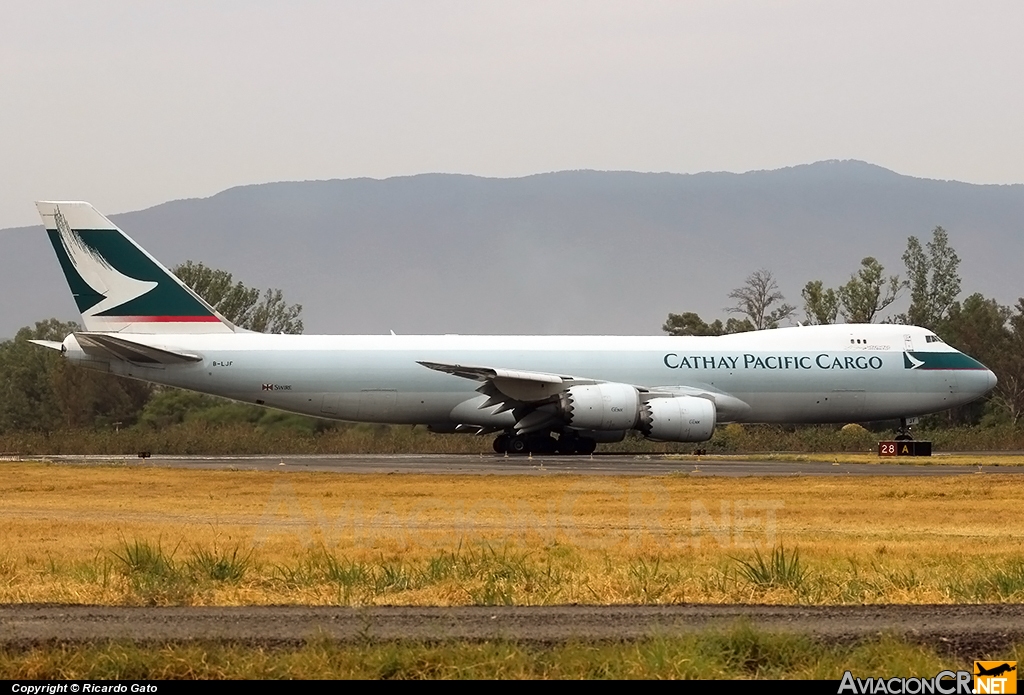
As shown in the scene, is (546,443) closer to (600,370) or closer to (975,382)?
(600,370)

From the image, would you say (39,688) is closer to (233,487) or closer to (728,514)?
(728,514)

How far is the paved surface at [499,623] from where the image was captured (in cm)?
959

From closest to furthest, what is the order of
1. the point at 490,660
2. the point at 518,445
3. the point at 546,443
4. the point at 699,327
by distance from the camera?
the point at 490,660 → the point at 518,445 → the point at 546,443 → the point at 699,327

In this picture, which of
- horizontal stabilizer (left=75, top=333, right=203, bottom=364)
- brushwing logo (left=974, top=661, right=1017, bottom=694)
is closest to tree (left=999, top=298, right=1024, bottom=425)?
horizontal stabilizer (left=75, top=333, right=203, bottom=364)

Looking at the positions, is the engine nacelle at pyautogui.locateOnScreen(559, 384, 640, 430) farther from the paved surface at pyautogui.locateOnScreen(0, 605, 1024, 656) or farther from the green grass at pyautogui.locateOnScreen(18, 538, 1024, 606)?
the paved surface at pyautogui.locateOnScreen(0, 605, 1024, 656)

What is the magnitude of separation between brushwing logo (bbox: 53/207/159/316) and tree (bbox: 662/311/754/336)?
1424 inches

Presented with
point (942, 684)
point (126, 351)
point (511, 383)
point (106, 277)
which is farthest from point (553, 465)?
point (942, 684)

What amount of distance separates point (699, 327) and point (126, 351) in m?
41.0

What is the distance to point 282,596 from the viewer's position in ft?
40.9

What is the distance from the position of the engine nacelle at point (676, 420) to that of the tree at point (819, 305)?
42.1 m

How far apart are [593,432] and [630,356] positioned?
2492 mm

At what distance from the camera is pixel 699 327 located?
74250 millimetres

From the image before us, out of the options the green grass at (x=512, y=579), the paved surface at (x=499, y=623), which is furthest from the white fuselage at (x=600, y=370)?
the paved surface at (x=499, y=623)

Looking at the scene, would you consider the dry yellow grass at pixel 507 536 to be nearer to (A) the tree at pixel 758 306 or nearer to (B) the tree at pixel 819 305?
(B) the tree at pixel 819 305
